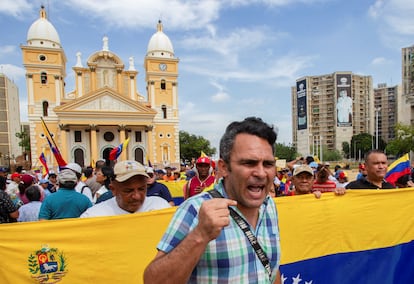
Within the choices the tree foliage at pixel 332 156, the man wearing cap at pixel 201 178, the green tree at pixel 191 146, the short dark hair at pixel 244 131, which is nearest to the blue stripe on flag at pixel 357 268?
the short dark hair at pixel 244 131

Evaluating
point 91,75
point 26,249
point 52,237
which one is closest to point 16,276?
point 26,249

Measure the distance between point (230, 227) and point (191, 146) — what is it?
53596 mm

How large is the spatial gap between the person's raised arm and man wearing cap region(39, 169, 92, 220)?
99.5 inches

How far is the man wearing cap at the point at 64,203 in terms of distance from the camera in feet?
10.2

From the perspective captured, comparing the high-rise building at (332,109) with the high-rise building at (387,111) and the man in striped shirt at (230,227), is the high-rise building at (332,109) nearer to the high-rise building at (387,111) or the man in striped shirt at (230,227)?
the high-rise building at (387,111)

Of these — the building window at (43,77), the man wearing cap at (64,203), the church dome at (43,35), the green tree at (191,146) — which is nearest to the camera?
the man wearing cap at (64,203)

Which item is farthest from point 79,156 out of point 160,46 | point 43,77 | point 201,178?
point 201,178

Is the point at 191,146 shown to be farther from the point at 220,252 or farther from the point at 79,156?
the point at 220,252

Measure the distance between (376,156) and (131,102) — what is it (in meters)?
35.9

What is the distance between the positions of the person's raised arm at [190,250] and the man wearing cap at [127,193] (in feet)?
4.51

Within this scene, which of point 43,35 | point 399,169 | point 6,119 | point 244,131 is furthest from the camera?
point 6,119

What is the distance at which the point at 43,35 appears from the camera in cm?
3794

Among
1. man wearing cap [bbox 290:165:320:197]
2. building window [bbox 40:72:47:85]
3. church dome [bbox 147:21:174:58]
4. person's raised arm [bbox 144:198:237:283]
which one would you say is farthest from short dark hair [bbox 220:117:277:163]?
church dome [bbox 147:21:174:58]

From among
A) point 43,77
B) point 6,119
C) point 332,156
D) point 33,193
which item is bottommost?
point 332,156
